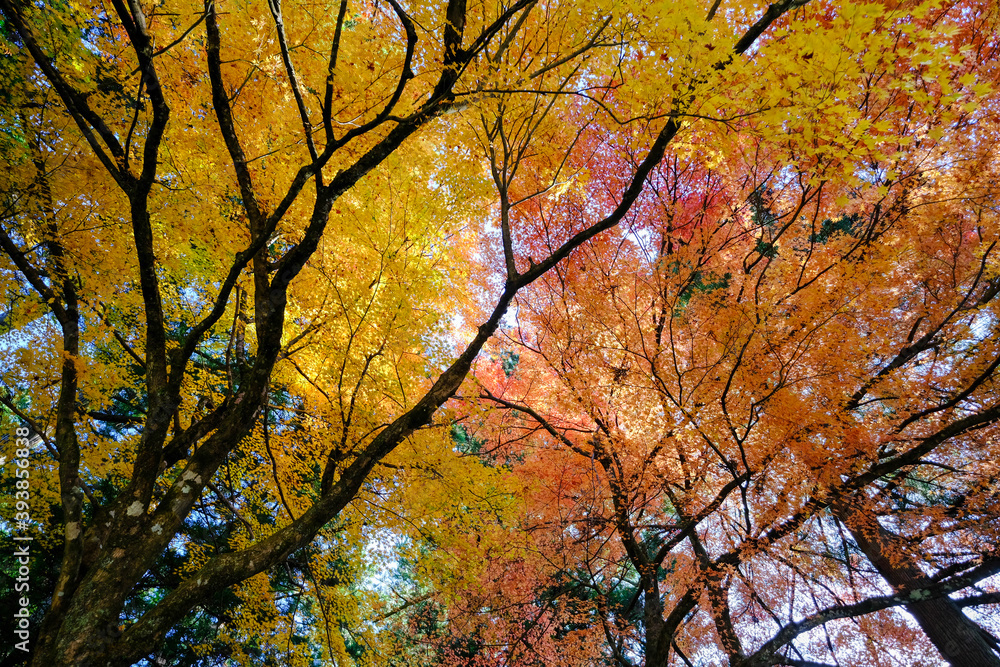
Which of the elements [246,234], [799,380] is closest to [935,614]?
[799,380]

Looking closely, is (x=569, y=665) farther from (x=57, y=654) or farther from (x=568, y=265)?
(x=57, y=654)

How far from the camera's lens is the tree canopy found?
3523mm

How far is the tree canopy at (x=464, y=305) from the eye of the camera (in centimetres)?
352

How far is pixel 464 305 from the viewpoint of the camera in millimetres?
9508

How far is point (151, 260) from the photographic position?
3621mm

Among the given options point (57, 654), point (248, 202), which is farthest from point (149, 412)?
point (248, 202)

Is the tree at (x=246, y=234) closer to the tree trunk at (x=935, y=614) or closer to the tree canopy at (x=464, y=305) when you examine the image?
the tree canopy at (x=464, y=305)

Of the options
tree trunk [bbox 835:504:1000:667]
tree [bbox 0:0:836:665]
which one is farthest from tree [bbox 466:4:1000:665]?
tree [bbox 0:0:836:665]

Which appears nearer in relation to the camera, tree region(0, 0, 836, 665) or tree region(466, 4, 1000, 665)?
tree region(0, 0, 836, 665)

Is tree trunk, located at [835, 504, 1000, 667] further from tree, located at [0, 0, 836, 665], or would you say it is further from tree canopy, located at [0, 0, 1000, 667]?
tree, located at [0, 0, 836, 665]

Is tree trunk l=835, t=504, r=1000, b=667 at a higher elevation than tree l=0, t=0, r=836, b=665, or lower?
lower

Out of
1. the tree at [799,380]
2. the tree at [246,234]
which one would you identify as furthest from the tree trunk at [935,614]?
the tree at [246,234]

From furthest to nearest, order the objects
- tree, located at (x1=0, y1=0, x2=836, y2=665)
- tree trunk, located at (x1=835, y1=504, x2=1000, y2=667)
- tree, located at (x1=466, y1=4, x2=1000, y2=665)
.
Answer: tree trunk, located at (x1=835, y1=504, x2=1000, y2=667) → tree, located at (x1=466, y1=4, x2=1000, y2=665) → tree, located at (x1=0, y1=0, x2=836, y2=665)

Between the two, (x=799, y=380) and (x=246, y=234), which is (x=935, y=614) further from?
(x=246, y=234)
